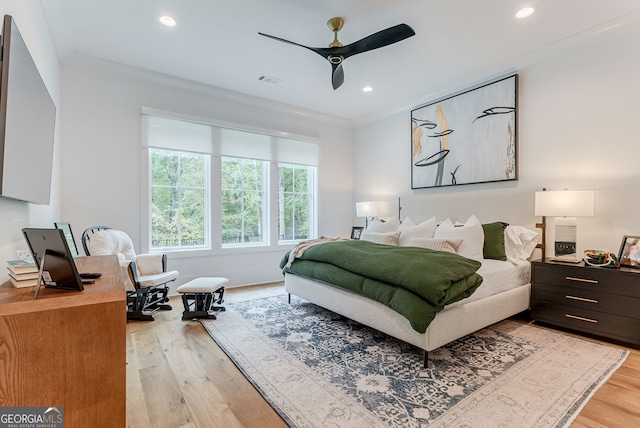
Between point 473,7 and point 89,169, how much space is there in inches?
177

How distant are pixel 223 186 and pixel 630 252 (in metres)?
4.82

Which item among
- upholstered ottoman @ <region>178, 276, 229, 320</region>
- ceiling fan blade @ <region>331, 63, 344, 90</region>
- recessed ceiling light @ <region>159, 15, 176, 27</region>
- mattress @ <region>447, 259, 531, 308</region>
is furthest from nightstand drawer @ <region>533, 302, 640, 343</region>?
recessed ceiling light @ <region>159, 15, 176, 27</region>

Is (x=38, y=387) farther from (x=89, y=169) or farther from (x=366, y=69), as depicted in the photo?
(x=366, y=69)

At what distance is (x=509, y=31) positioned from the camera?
295 cm

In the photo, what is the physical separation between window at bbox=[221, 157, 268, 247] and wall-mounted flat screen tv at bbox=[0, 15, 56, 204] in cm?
266

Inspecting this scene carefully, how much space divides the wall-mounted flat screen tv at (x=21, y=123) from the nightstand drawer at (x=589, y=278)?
13.6 feet

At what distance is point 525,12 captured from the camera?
265 cm

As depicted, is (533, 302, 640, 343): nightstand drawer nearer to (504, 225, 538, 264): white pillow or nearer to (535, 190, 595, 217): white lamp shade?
(504, 225, 538, 264): white pillow

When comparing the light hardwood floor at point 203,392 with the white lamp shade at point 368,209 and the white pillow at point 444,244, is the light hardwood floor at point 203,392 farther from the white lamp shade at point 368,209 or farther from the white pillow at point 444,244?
the white lamp shade at point 368,209

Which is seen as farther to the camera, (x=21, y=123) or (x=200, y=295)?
(x=200, y=295)

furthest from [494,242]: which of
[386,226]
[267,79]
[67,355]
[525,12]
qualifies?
[67,355]

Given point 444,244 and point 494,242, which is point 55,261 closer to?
point 444,244

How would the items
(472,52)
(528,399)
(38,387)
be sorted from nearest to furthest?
1. (38,387)
2. (528,399)
3. (472,52)

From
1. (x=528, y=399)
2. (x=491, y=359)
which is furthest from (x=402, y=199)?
(x=528, y=399)
